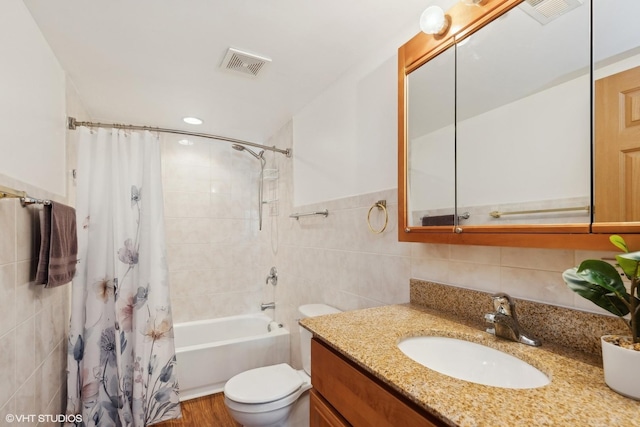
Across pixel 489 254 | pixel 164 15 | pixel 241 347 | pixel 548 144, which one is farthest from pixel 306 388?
pixel 164 15

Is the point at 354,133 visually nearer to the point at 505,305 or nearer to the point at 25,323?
the point at 505,305

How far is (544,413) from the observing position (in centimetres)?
57

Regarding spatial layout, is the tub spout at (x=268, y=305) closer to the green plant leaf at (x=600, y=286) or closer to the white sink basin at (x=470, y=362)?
the white sink basin at (x=470, y=362)

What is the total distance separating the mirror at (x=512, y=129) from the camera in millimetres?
772

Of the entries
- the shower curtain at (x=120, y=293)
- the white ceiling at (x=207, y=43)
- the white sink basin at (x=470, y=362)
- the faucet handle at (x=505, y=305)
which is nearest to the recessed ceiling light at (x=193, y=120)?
the white ceiling at (x=207, y=43)

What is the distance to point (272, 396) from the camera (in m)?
1.59

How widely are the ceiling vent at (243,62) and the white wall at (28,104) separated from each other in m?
0.85

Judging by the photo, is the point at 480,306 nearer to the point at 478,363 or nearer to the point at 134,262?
the point at 478,363

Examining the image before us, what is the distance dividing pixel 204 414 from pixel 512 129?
259cm

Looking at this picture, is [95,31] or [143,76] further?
[143,76]

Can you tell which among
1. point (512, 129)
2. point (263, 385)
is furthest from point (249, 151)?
point (512, 129)

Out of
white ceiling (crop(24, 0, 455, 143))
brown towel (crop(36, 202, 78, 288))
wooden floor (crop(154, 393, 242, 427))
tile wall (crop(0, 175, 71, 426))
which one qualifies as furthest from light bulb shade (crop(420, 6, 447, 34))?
wooden floor (crop(154, 393, 242, 427))

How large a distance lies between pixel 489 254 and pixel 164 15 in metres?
1.74

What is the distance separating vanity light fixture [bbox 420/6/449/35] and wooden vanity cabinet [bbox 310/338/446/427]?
49.0 inches
